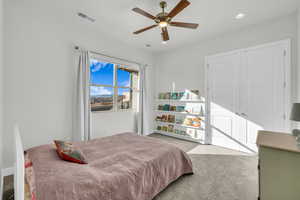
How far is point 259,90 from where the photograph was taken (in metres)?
3.02

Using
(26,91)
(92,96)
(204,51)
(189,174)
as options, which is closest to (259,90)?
(204,51)

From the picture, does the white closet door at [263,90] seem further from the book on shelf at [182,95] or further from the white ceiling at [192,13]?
the book on shelf at [182,95]

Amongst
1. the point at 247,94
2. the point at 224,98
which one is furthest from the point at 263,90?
the point at 224,98

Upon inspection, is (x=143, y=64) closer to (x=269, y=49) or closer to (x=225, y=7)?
(x=225, y=7)

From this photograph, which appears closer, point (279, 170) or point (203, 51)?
point (279, 170)

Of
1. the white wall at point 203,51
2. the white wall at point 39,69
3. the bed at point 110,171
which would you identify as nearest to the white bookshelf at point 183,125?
the white wall at point 203,51

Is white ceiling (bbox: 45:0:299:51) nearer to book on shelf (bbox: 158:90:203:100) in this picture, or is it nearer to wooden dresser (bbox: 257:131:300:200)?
book on shelf (bbox: 158:90:203:100)

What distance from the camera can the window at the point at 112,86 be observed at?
3.50 metres

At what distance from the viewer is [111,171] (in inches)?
55.6

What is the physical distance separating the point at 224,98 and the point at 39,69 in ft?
13.6

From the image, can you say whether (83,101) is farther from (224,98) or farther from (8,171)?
(224,98)

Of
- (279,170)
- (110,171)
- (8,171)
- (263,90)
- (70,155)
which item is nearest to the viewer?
(279,170)


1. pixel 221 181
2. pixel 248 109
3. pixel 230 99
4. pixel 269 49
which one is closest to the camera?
pixel 221 181

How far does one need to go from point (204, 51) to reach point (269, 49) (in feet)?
4.66
